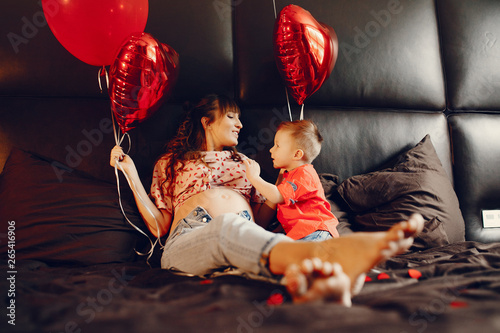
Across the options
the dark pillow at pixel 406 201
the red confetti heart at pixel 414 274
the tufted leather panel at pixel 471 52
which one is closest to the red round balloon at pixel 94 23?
the dark pillow at pixel 406 201

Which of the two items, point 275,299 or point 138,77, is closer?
point 275,299

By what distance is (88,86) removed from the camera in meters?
1.45

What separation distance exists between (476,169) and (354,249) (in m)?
1.37

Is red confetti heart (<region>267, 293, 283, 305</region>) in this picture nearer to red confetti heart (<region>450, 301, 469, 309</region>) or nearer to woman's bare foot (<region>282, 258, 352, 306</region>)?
woman's bare foot (<region>282, 258, 352, 306</region>)

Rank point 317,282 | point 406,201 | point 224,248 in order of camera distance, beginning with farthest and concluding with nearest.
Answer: point 406,201, point 224,248, point 317,282

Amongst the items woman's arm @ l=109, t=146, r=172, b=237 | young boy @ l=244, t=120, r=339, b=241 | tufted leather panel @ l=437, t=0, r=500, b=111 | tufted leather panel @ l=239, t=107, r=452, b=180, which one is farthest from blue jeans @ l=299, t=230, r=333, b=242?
tufted leather panel @ l=437, t=0, r=500, b=111

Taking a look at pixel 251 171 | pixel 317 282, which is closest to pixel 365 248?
pixel 317 282

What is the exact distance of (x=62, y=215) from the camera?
3.75ft

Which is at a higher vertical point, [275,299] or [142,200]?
[142,200]

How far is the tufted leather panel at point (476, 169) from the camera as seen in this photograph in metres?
1.66

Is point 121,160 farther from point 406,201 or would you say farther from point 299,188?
point 406,201

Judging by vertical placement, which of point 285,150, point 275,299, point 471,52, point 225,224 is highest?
point 471,52

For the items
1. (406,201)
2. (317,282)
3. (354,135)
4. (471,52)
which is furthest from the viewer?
(471,52)

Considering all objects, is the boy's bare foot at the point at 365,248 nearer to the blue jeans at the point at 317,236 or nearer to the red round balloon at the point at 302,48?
the blue jeans at the point at 317,236
